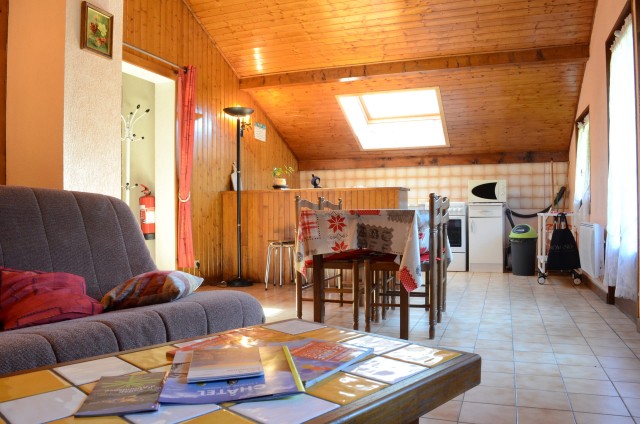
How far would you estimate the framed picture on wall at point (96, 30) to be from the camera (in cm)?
307

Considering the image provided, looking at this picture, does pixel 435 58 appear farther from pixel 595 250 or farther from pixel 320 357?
pixel 320 357

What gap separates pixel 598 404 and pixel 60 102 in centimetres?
318

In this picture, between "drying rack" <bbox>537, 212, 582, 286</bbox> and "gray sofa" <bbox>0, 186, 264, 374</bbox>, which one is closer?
"gray sofa" <bbox>0, 186, 264, 374</bbox>

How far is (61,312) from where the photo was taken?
182cm

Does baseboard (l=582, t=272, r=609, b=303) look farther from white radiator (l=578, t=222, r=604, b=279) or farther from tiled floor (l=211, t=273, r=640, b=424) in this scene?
white radiator (l=578, t=222, r=604, b=279)

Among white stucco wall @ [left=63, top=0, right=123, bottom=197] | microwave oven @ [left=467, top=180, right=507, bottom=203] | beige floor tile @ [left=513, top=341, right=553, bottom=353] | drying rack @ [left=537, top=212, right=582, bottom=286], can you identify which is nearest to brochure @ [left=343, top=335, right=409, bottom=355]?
beige floor tile @ [left=513, top=341, right=553, bottom=353]

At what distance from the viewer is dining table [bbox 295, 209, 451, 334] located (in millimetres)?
3275

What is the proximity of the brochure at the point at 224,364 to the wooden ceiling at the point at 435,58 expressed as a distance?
4773mm

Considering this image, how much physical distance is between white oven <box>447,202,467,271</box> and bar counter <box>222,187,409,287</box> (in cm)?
132

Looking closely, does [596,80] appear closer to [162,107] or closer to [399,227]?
[399,227]

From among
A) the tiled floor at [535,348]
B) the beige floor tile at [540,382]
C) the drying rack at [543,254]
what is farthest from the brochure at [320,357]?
the drying rack at [543,254]

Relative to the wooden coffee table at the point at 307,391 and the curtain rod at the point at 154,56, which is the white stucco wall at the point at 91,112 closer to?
the curtain rod at the point at 154,56

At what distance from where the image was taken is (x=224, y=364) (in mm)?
1028

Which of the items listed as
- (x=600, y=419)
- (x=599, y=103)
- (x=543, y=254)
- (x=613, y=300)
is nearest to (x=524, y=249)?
(x=543, y=254)
